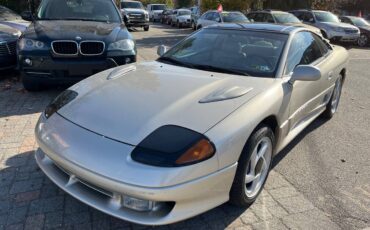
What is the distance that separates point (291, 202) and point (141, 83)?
178 cm

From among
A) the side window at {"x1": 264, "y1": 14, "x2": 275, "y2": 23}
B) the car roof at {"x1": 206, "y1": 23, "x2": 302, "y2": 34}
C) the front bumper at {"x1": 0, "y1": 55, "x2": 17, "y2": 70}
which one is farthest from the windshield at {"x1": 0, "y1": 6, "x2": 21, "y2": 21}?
the side window at {"x1": 264, "y1": 14, "x2": 275, "y2": 23}

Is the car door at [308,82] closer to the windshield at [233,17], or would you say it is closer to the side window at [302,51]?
the side window at [302,51]

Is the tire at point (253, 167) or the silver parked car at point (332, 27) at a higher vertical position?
the tire at point (253, 167)

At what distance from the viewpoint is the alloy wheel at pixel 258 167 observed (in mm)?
2963

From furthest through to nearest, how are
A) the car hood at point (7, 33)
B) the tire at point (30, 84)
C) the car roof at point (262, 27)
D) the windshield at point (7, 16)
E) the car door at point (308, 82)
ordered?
the windshield at point (7, 16) → the car hood at point (7, 33) → the tire at point (30, 84) → the car roof at point (262, 27) → the car door at point (308, 82)

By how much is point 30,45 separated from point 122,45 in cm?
144

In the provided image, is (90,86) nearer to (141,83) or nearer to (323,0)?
(141,83)

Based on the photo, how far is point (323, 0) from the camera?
24.9 meters

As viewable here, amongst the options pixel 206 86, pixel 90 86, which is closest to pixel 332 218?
pixel 206 86

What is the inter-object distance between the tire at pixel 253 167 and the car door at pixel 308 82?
624 mm

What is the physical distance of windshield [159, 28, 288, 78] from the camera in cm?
362

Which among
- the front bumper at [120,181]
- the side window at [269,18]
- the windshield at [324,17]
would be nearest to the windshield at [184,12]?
the side window at [269,18]

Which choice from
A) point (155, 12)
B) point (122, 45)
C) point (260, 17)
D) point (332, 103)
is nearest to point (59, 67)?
point (122, 45)

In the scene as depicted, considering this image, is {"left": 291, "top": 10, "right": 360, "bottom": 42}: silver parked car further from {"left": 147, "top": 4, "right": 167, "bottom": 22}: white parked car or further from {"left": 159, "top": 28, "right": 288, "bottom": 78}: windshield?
{"left": 147, "top": 4, "right": 167, "bottom": 22}: white parked car
